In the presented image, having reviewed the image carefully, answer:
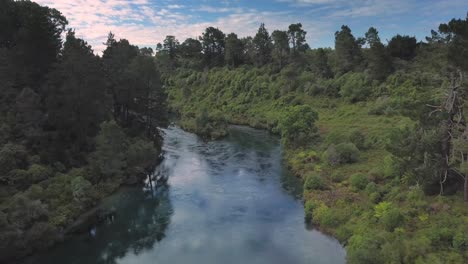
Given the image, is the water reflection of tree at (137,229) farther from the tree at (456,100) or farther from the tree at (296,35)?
the tree at (296,35)

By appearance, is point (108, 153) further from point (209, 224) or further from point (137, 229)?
point (209, 224)

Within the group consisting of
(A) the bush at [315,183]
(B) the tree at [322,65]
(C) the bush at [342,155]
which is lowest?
(A) the bush at [315,183]

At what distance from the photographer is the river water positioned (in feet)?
101

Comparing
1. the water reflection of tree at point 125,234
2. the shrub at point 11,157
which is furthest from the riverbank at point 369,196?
the shrub at point 11,157

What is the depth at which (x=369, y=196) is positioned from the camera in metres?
37.1

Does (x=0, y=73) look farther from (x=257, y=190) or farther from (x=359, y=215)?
(x=359, y=215)

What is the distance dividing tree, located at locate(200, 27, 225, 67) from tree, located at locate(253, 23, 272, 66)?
16.3 metres

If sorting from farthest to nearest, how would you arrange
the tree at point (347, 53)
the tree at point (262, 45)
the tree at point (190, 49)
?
the tree at point (190, 49)
the tree at point (262, 45)
the tree at point (347, 53)

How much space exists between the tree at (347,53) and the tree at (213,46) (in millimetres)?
46270

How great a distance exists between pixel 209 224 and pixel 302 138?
92.0ft

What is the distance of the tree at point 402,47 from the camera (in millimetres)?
84500

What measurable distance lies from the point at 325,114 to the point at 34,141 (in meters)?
56.4

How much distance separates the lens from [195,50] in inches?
5384

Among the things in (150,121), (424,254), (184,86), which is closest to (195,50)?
(184,86)
